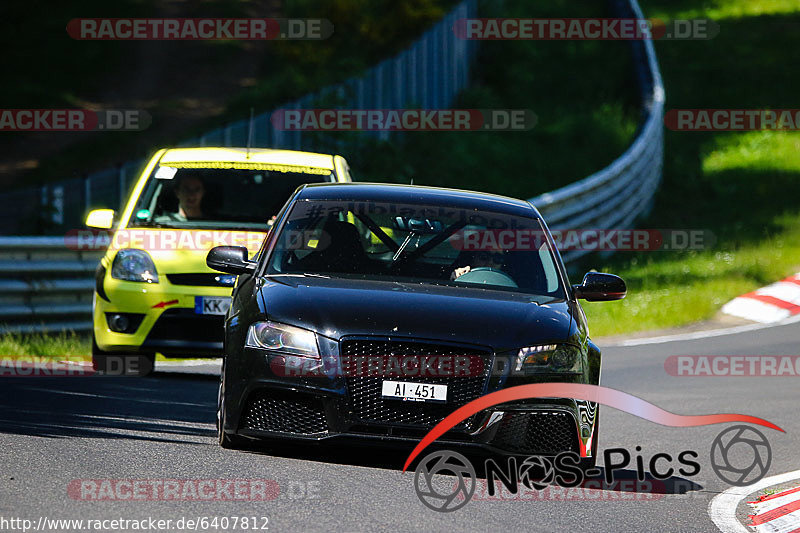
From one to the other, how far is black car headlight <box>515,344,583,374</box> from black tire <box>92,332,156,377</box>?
15.4ft

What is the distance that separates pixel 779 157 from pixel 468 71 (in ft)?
28.2

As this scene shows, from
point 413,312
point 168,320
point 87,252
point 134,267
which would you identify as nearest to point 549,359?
point 413,312

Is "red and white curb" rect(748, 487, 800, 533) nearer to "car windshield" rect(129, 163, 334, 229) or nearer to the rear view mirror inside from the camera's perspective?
the rear view mirror inside

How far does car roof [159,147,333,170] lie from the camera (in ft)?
40.1

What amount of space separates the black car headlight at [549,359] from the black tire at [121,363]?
4.68 m

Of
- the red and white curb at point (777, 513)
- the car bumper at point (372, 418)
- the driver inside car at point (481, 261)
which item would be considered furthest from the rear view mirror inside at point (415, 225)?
the red and white curb at point (777, 513)

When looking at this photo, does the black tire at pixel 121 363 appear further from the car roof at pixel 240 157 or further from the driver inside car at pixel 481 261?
the driver inside car at pixel 481 261

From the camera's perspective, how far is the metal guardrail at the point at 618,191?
1923cm

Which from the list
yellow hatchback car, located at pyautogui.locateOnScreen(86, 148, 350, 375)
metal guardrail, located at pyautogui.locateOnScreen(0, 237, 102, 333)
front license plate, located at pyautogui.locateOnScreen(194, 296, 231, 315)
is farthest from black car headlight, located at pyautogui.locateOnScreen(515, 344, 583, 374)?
metal guardrail, located at pyautogui.locateOnScreen(0, 237, 102, 333)

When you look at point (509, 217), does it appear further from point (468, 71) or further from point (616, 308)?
point (468, 71)

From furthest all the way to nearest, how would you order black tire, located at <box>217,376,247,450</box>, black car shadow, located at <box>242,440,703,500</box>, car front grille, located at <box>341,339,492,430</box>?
1. black car shadow, located at <box>242,440,703,500</box>
2. black tire, located at <box>217,376,247,450</box>
3. car front grille, located at <box>341,339,492,430</box>

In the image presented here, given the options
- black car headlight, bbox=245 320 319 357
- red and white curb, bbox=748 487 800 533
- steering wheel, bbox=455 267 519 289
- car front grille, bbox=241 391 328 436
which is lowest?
red and white curb, bbox=748 487 800 533

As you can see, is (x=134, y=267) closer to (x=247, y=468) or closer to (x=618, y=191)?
(x=247, y=468)

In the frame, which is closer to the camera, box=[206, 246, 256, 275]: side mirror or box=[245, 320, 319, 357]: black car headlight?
box=[245, 320, 319, 357]: black car headlight
